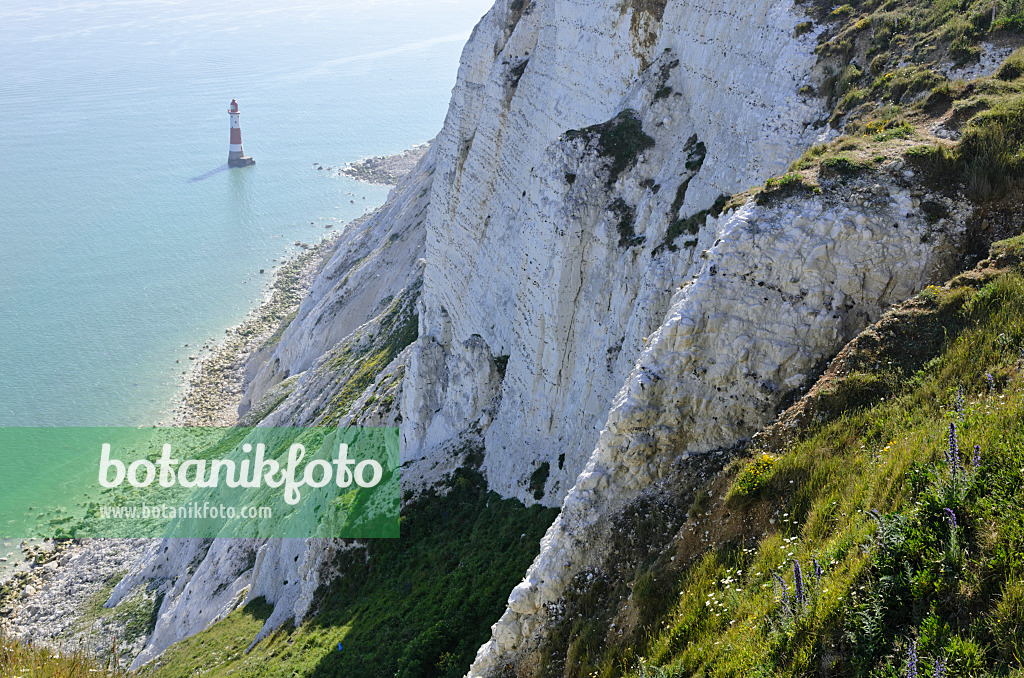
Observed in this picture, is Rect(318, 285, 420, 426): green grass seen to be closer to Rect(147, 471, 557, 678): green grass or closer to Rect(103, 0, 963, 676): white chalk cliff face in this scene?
Rect(103, 0, 963, 676): white chalk cliff face

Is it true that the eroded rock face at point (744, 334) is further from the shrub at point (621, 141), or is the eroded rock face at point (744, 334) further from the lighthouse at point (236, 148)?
the lighthouse at point (236, 148)

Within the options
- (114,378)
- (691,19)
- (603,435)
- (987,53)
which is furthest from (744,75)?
(114,378)

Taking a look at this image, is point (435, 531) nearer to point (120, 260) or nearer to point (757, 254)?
point (757, 254)

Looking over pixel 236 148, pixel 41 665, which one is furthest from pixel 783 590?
pixel 236 148

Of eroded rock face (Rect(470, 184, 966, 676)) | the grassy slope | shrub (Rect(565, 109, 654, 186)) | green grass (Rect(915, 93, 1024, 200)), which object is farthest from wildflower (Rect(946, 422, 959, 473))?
shrub (Rect(565, 109, 654, 186))

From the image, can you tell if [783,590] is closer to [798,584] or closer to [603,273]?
[798,584]
